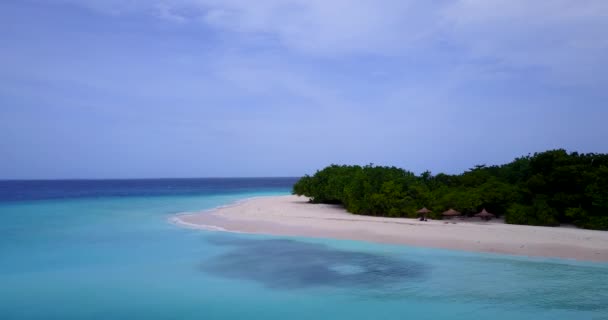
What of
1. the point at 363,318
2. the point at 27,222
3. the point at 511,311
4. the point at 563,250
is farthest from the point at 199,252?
the point at 27,222

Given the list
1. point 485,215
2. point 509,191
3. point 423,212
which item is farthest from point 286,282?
point 509,191

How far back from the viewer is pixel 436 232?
21.2 m

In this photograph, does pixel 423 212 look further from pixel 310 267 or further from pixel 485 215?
pixel 310 267

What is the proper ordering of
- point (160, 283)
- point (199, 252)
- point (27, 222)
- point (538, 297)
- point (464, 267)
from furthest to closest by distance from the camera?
point (27, 222)
point (199, 252)
point (464, 267)
point (160, 283)
point (538, 297)

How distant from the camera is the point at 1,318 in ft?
36.0

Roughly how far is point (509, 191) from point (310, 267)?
13.2 m

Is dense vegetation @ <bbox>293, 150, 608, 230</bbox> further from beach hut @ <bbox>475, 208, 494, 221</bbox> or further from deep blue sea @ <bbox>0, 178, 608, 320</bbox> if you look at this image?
deep blue sea @ <bbox>0, 178, 608, 320</bbox>

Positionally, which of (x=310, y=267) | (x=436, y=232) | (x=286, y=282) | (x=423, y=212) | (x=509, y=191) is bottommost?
(x=286, y=282)

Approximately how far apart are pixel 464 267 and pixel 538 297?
11.0ft

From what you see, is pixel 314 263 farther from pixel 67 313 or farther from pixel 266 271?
pixel 67 313

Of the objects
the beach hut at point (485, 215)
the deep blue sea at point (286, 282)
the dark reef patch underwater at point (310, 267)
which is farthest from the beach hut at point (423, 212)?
the dark reef patch underwater at point (310, 267)

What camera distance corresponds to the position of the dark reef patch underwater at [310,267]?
1409cm

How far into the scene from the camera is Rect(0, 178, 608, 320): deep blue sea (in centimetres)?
1145

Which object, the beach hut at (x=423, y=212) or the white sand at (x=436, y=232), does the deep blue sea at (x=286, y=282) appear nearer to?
the white sand at (x=436, y=232)
